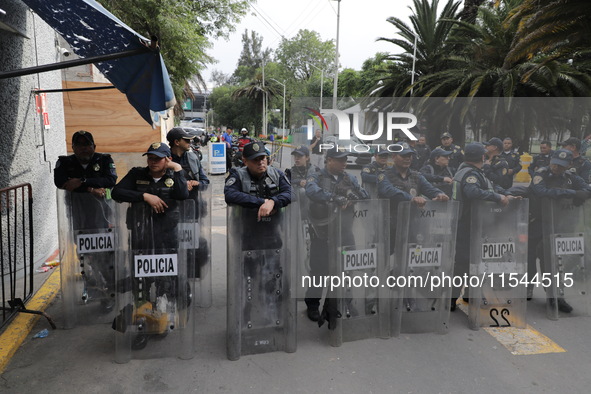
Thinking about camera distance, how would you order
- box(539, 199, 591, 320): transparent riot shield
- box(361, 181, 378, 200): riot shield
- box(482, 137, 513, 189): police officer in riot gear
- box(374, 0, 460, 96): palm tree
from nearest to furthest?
box(539, 199, 591, 320): transparent riot shield, box(361, 181, 378, 200): riot shield, box(482, 137, 513, 189): police officer in riot gear, box(374, 0, 460, 96): palm tree

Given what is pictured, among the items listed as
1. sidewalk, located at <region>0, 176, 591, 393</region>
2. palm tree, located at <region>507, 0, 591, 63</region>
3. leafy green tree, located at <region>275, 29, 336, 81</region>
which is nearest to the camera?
sidewalk, located at <region>0, 176, 591, 393</region>

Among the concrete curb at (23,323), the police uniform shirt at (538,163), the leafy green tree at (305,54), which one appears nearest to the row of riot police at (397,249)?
the police uniform shirt at (538,163)

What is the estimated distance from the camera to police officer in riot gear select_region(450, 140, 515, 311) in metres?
4.37

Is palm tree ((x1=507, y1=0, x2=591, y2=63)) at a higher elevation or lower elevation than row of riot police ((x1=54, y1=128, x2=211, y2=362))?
higher

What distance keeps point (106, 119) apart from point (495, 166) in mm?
7650

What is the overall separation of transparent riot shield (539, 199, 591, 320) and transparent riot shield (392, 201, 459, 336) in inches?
50.1

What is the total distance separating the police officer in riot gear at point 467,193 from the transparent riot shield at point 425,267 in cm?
35

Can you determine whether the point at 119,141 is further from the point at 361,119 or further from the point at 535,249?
the point at 535,249

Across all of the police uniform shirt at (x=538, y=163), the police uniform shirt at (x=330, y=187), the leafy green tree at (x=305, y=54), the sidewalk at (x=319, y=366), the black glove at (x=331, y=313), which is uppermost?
the leafy green tree at (x=305, y=54)

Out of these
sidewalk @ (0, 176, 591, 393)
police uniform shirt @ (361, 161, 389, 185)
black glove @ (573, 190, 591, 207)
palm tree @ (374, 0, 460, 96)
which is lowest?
sidewalk @ (0, 176, 591, 393)

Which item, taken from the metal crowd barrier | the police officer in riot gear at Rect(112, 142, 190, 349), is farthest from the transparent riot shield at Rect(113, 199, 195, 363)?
the metal crowd barrier

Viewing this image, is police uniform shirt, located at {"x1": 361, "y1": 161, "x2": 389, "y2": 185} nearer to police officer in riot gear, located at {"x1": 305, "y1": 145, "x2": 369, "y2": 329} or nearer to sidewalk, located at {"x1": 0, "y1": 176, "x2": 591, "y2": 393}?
police officer in riot gear, located at {"x1": 305, "y1": 145, "x2": 369, "y2": 329}

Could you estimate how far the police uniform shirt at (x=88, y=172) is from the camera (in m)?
4.32

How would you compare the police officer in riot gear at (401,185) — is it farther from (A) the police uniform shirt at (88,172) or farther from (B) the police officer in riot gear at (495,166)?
(A) the police uniform shirt at (88,172)
